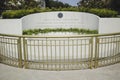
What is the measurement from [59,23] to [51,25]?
0.69 m

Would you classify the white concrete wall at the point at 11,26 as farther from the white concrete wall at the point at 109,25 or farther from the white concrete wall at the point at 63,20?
the white concrete wall at the point at 109,25

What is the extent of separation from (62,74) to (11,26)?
1036cm

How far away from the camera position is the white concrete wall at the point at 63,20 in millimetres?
18578

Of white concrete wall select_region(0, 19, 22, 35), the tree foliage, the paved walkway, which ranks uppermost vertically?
the tree foliage

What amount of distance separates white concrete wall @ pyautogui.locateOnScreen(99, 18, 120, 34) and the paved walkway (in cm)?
984

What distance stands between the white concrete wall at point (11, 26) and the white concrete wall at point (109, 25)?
5.69m

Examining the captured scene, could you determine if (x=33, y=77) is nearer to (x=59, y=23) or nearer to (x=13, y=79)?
(x=13, y=79)

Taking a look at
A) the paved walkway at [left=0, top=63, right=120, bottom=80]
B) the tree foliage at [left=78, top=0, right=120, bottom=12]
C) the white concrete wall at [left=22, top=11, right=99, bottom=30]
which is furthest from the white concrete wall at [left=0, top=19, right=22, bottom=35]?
the tree foliage at [left=78, top=0, right=120, bottom=12]

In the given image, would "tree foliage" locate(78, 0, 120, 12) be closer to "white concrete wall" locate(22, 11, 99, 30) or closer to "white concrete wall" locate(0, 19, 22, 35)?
"white concrete wall" locate(22, 11, 99, 30)

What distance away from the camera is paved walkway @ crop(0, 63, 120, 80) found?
6523mm

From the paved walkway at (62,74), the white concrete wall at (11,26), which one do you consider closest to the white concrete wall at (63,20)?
the white concrete wall at (11,26)

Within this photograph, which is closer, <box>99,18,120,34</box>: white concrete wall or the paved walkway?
the paved walkway

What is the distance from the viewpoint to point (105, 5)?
26.0 m

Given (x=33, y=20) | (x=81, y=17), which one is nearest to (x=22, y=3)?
(x=33, y=20)
